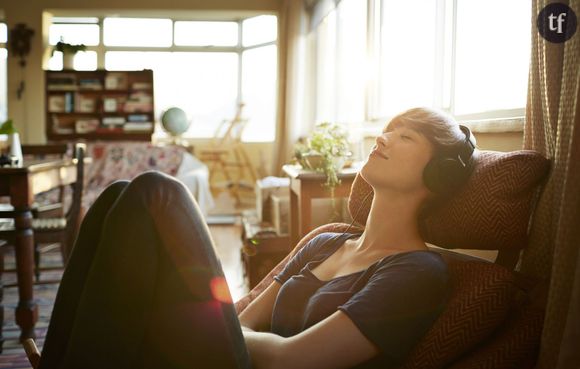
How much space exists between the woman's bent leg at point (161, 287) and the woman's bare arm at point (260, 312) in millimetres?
265

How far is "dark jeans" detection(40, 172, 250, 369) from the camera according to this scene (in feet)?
3.52

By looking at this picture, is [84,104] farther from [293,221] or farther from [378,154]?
[378,154]

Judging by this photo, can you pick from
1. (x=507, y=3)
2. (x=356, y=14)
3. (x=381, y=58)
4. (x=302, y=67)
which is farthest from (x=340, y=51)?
(x=507, y=3)

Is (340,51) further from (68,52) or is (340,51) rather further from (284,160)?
(68,52)

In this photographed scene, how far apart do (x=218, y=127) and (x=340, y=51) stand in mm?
3369

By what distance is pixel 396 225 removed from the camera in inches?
53.1

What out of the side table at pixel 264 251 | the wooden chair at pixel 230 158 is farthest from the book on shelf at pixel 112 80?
the side table at pixel 264 251

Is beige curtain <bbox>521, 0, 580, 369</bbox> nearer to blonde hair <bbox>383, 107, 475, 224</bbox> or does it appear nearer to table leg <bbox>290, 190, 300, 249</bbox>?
blonde hair <bbox>383, 107, 475, 224</bbox>

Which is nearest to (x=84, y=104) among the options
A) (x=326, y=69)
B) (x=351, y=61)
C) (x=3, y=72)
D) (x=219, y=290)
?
(x=3, y=72)

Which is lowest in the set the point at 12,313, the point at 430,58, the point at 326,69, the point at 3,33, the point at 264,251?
the point at 12,313

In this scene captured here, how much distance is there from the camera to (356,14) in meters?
4.75

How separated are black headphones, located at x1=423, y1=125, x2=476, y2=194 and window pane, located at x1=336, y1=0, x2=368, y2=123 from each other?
3.01 metres

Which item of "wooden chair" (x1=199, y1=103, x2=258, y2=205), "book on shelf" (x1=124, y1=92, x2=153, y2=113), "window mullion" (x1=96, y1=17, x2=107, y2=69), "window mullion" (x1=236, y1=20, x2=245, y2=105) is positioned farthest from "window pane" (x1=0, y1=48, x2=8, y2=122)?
"window mullion" (x1=236, y1=20, x2=245, y2=105)

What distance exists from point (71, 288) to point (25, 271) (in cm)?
178
